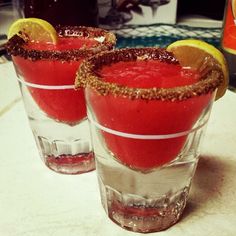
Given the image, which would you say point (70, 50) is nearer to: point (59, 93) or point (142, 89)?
point (59, 93)

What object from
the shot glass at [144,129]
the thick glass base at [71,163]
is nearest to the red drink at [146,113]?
the shot glass at [144,129]

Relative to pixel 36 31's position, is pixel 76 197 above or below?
below

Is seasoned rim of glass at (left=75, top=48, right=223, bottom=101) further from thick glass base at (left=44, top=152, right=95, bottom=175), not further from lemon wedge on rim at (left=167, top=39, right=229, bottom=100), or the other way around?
thick glass base at (left=44, top=152, right=95, bottom=175)

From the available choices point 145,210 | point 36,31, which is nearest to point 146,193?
point 145,210

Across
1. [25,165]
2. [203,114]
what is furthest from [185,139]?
[25,165]

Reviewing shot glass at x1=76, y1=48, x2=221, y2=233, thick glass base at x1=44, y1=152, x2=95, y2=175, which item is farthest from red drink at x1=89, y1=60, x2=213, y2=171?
thick glass base at x1=44, y1=152, x2=95, y2=175

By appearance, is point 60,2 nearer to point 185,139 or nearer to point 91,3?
point 91,3
